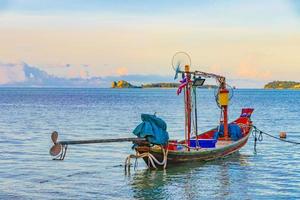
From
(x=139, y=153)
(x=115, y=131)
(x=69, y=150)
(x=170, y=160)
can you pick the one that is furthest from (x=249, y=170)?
(x=115, y=131)

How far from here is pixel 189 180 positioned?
2644cm

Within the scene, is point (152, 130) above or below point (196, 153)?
above

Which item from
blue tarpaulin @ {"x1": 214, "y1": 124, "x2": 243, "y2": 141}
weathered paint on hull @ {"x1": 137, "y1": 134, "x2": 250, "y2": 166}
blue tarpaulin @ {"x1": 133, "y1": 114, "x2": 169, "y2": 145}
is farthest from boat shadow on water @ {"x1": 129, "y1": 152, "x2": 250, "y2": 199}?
blue tarpaulin @ {"x1": 214, "y1": 124, "x2": 243, "y2": 141}

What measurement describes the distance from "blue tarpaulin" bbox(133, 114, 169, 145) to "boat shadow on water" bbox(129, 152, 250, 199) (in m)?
1.73

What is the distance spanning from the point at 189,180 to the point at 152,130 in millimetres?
2832

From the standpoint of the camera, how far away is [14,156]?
34.0 metres

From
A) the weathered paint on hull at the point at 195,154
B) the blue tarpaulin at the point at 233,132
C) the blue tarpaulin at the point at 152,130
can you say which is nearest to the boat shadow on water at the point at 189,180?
the weathered paint on hull at the point at 195,154

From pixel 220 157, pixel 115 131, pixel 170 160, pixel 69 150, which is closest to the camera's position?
pixel 170 160

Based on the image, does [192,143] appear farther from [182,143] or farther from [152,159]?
[152,159]

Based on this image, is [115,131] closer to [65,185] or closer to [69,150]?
[69,150]

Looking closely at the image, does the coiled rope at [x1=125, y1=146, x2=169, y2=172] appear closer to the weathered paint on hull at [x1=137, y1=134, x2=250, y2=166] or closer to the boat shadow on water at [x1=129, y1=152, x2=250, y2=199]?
the weathered paint on hull at [x1=137, y1=134, x2=250, y2=166]

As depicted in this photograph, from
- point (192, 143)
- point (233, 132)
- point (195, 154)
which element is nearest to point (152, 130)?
point (195, 154)

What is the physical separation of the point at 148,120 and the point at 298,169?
874 cm

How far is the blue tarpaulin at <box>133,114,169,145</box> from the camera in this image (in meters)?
26.7
